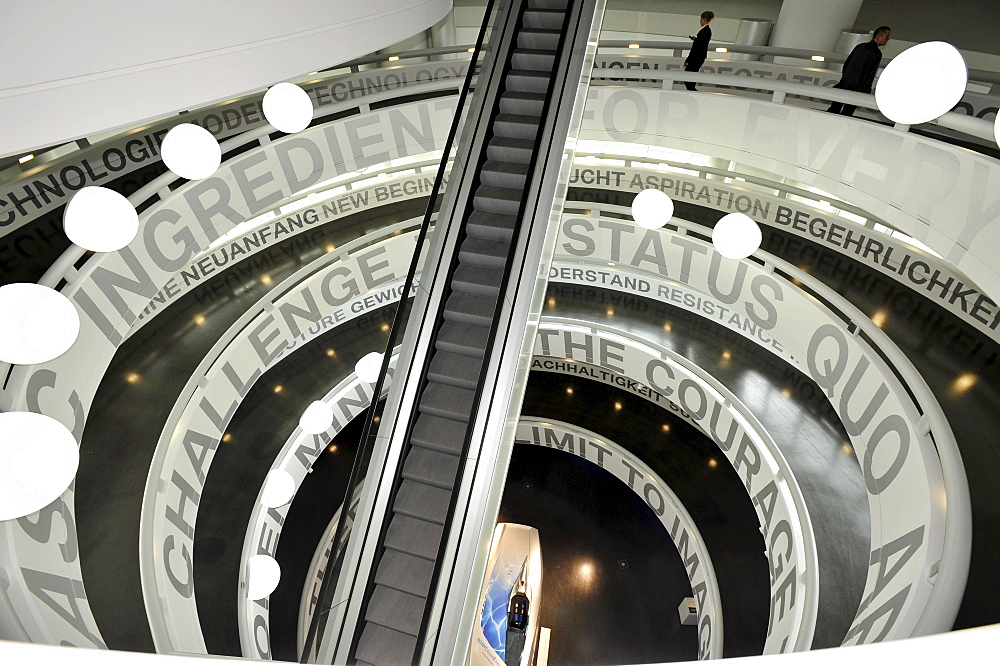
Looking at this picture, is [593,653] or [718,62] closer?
[718,62]

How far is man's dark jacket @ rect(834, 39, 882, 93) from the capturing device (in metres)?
7.02

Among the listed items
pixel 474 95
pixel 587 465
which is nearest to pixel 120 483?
pixel 474 95

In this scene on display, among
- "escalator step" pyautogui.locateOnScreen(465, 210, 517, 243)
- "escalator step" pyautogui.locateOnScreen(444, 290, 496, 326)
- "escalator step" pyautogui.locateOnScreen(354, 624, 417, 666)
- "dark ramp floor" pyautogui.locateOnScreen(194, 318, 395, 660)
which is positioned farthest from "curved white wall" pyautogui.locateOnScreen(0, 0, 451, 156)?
"dark ramp floor" pyautogui.locateOnScreen(194, 318, 395, 660)

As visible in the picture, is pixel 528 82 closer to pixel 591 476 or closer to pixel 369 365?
pixel 369 365

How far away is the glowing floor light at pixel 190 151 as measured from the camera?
7020 mm

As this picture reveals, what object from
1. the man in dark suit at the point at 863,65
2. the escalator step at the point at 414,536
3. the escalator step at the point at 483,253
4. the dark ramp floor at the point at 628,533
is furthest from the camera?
the dark ramp floor at the point at 628,533

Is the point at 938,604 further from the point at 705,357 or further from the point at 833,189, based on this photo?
the point at 705,357

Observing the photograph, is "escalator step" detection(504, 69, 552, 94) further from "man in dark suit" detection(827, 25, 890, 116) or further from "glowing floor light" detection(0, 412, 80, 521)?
"glowing floor light" detection(0, 412, 80, 521)

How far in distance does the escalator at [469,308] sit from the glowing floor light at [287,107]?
11.0ft

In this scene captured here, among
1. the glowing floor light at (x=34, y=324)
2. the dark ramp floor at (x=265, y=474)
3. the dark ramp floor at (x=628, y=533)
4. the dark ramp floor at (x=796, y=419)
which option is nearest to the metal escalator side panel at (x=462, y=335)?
the glowing floor light at (x=34, y=324)

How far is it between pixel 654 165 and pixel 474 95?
21.3 ft

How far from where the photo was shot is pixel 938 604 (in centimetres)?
343

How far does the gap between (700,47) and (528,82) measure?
4178 mm

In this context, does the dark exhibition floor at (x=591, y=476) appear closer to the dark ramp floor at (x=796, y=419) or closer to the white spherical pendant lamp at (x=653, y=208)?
the dark ramp floor at (x=796, y=419)
